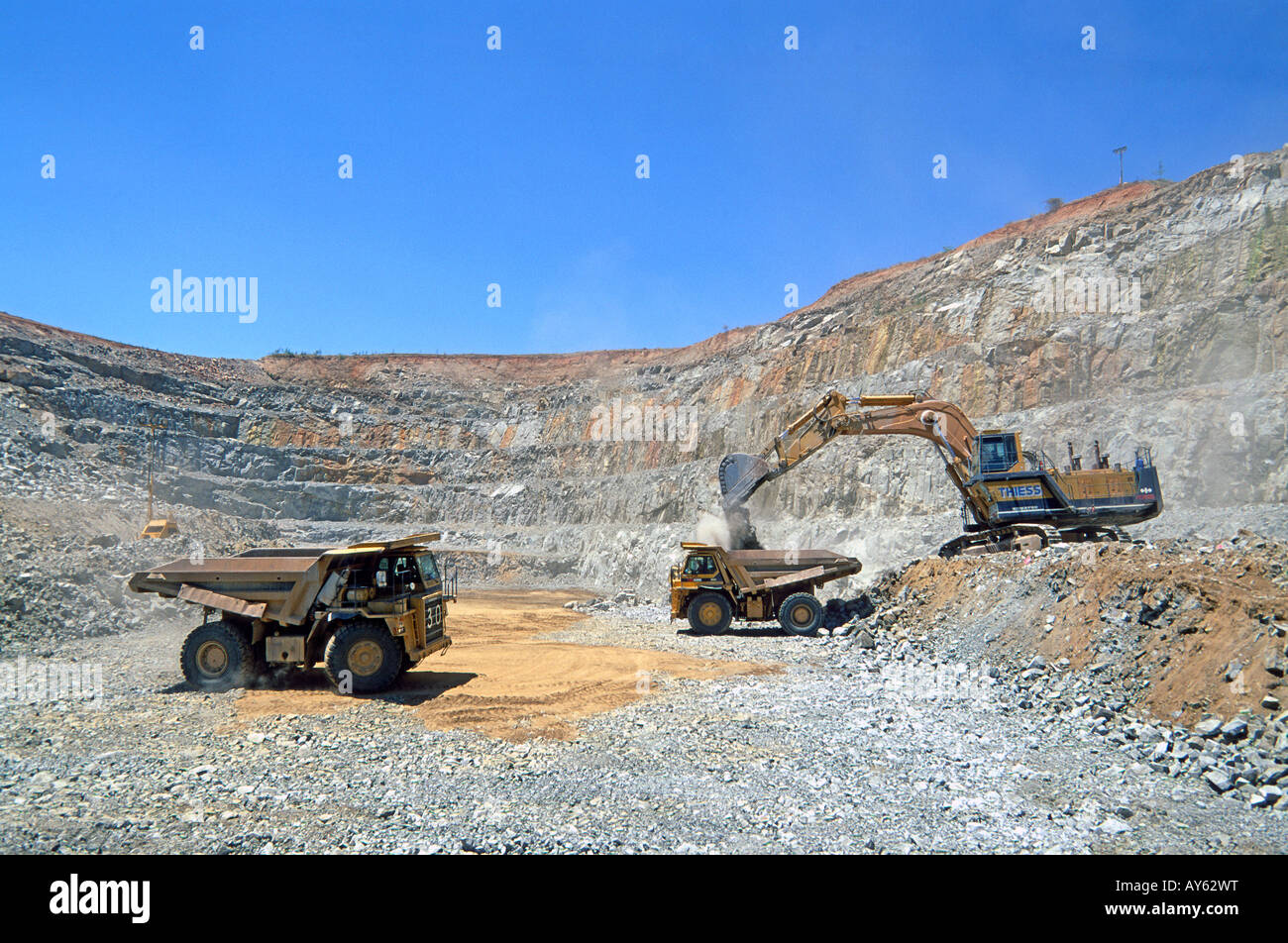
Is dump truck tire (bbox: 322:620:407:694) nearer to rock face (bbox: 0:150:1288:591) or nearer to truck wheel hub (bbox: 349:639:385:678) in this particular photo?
truck wheel hub (bbox: 349:639:385:678)

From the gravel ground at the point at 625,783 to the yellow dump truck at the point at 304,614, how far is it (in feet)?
2.16

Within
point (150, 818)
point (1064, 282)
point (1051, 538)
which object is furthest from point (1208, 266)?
point (150, 818)

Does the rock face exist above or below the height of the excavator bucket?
above

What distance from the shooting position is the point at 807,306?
1682 inches

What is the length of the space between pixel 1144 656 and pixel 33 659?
674 inches

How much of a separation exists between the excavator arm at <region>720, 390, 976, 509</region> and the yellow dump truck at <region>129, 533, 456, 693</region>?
825 centimetres

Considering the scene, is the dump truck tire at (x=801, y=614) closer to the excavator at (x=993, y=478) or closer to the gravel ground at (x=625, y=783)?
the excavator at (x=993, y=478)

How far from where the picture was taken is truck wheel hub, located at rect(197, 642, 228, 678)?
10.6 m

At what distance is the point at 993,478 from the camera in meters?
15.4

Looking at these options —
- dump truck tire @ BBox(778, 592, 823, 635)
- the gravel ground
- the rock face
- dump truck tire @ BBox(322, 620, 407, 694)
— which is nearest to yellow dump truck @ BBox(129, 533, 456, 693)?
dump truck tire @ BBox(322, 620, 407, 694)

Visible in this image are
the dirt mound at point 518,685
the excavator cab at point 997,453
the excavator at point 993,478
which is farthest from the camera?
the excavator cab at point 997,453

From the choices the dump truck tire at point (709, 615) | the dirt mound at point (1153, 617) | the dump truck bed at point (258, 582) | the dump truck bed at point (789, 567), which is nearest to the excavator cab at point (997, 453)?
the dirt mound at point (1153, 617)

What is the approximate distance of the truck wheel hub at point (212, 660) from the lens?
419 inches

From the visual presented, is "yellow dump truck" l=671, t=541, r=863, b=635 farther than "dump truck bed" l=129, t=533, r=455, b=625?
Yes
